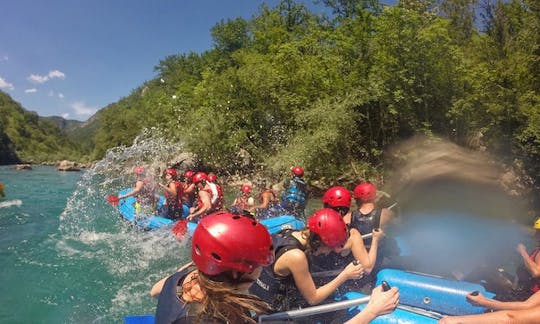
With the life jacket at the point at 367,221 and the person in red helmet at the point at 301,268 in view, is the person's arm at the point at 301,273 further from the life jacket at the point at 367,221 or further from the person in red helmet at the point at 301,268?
the life jacket at the point at 367,221

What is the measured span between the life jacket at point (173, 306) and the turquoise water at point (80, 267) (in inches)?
163

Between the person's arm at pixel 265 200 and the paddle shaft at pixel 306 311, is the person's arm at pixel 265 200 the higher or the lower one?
the lower one

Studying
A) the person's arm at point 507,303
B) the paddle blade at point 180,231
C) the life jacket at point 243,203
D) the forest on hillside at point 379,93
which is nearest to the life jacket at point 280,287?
the person's arm at point 507,303

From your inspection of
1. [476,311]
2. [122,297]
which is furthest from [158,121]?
[476,311]

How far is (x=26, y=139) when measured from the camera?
90.9 meters

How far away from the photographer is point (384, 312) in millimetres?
2068

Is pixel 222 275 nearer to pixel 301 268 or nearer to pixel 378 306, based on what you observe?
pixel 378 306

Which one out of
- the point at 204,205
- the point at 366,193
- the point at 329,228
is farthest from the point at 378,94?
the point at 329,228

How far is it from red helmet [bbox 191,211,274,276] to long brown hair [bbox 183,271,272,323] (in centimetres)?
6

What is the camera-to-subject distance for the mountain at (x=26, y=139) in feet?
223

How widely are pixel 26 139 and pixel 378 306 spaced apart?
347 feet

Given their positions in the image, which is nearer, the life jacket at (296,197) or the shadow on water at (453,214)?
the shadow on water at (453,214)

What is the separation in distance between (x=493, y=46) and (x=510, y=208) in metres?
6.60

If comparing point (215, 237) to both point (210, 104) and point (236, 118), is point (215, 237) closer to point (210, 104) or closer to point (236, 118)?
point (236, 118)
